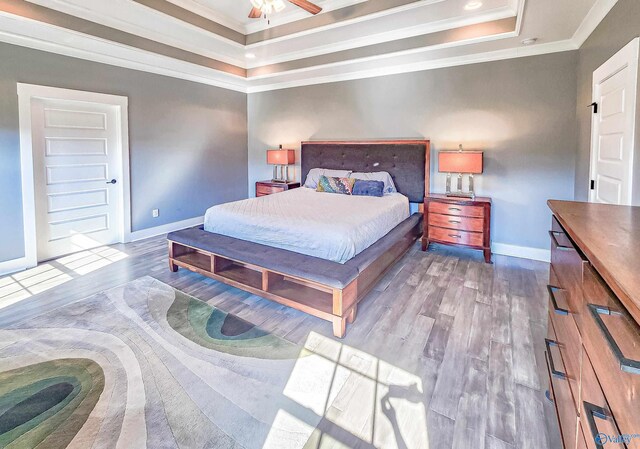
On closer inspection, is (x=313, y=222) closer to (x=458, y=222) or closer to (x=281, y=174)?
(x=458, y=222)

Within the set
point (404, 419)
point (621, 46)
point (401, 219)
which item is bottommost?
point (404, 419)

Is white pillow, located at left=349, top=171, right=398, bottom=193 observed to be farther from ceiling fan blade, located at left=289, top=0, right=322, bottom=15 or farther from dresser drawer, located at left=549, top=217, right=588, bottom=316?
dresser drawer, located at left=549, top=217, right=588, bottom=316

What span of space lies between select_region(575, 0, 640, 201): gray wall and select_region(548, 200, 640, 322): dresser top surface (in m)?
1.17

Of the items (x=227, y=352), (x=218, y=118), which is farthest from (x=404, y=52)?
(x=227, y=352)

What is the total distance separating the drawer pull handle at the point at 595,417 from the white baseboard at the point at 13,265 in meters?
5.18

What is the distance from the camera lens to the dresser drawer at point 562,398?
1219mm

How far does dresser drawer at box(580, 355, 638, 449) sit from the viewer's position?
A: 0.79 metres

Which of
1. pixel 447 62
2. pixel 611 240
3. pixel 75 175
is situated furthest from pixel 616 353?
pixel 75 175

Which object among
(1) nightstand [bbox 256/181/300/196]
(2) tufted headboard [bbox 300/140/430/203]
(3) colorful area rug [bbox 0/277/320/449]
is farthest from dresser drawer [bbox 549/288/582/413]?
(1) nightstand [bbox 256/181/300/196]

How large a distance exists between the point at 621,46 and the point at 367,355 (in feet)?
9.86

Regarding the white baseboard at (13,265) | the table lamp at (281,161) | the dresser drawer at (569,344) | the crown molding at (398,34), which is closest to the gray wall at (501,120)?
the crown molding at (398,34)

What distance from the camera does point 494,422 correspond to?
1763 millimetres

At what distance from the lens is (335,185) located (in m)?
5.02

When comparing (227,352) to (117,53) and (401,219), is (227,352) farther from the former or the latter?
(117,53)
